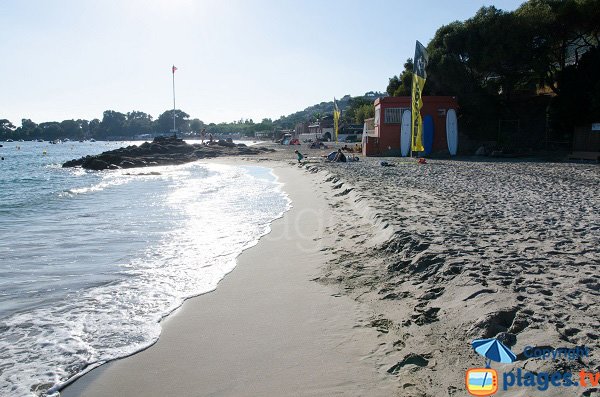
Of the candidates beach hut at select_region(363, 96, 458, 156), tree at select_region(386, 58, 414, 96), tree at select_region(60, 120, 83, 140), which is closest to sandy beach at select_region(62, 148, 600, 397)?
beach hut at select_region(363, 96, 458, 156)

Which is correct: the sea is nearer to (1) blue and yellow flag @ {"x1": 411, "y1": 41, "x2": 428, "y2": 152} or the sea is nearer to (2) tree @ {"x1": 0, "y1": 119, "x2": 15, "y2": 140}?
(1) blue and yellow flag @ {"x1": 411, "y1": 41, "x2": 428, "y2": 152}

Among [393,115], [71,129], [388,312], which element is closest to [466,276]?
[388,312]

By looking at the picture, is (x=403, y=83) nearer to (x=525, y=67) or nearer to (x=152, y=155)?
(x=525, y=67)

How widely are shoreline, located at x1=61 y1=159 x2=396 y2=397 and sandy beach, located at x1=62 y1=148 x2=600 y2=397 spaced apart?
0.05ft

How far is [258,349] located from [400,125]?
27.4 meters

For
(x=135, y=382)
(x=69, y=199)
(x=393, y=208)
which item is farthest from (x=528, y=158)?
(x=135, y=382)

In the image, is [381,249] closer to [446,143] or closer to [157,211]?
[157,211]

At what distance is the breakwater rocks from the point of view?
36.5 m

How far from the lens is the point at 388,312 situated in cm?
452

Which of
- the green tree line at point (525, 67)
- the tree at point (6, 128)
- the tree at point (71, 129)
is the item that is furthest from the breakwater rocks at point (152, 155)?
the tree at point (71, 129)

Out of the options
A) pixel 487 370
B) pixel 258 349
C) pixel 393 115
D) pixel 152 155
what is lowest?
pixel 258 349

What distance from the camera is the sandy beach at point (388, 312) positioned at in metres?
3.30

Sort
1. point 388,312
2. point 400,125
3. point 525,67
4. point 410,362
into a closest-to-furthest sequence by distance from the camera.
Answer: point 410,362, point 388,312, point 525,67, point 400,125

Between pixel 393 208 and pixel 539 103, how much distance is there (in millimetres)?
24899
